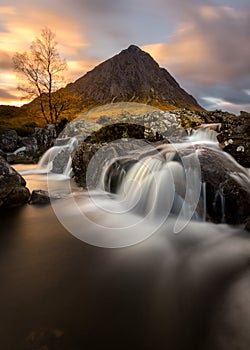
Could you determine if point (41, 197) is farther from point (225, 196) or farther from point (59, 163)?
point (59, 163)

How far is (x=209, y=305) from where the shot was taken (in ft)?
11.3

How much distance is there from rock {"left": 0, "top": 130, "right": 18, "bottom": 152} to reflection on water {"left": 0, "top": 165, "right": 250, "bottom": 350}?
68.0ft

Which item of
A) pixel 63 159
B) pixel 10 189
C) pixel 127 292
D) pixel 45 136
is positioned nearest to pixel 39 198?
pixel 10 189

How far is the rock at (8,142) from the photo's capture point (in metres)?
24.0

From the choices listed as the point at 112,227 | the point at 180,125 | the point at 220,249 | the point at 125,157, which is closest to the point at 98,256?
the point at 112,227

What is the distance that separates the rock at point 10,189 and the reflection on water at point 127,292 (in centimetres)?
203

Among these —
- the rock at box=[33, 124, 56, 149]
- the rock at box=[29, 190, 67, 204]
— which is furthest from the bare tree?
the rock at box=[29, 190, 67, 204]

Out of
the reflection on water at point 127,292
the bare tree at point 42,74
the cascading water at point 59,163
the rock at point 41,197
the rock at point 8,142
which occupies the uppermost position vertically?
the bare tree at point 42,74

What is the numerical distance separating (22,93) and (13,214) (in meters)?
21.7

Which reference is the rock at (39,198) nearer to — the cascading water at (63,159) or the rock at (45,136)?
the cascading water at (63,159)

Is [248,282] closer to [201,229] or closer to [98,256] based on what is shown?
[201,229]

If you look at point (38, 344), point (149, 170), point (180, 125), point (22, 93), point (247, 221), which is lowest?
point (38, 344)

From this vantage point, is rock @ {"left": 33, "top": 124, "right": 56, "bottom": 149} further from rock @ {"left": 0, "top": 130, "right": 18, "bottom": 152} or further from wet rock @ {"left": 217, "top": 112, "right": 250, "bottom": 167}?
wet rock @ {"left": 217, "top": 112, "right": 250, "bottom": 167}

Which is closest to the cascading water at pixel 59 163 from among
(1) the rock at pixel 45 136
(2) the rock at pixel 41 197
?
(2) the rock at pixel 41 197
